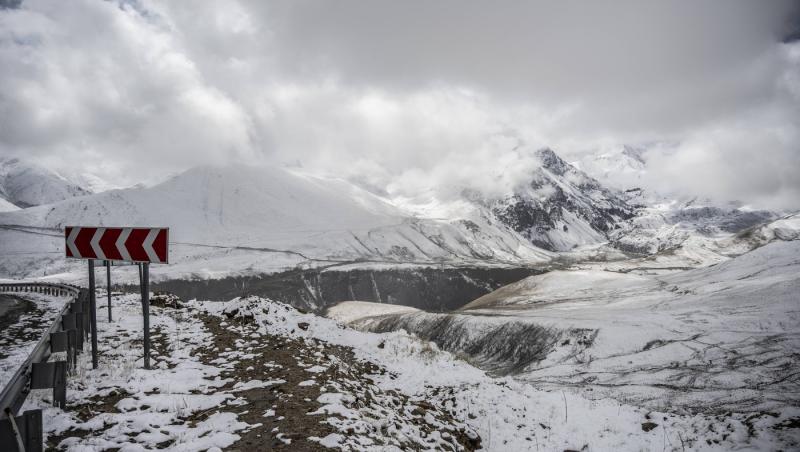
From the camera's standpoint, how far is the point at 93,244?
1112 centimetres

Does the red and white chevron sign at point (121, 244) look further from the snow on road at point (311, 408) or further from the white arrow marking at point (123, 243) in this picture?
the snow on road at point (311, 408)

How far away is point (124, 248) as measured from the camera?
1070 cm

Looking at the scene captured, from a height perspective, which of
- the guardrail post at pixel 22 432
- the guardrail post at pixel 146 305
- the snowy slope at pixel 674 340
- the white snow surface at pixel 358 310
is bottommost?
the white snow surface at pixel 358 310

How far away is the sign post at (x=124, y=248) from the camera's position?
10266 millimetres

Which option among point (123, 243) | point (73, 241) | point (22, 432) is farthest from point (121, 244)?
point (22, 432)

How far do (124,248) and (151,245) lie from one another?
1.06m

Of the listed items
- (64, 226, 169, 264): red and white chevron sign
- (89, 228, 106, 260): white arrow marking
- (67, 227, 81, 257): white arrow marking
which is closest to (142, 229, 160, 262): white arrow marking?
(64, 226, 169, 264): red and white chevron sign

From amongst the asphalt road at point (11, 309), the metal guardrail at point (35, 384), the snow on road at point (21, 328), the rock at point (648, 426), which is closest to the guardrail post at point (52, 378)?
the metal guardrail at point (35, 384)

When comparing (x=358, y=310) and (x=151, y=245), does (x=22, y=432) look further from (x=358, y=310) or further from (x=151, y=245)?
(x=358, y=310)

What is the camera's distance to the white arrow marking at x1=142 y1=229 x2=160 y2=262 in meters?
10.2

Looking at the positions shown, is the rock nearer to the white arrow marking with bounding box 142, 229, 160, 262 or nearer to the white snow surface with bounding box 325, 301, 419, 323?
the white arrow marking with bounding box 142, 229, 160, 262

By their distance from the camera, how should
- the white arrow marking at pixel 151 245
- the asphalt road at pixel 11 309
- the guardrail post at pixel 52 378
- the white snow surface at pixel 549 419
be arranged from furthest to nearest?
the asphalt road at pixel 11 309
the white snow surface at pixel 549 419
the white arrow marking at pixel 151 245
the guardrail post at pixel 52 378

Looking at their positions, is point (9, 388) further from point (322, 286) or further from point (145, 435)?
point (322, 286)

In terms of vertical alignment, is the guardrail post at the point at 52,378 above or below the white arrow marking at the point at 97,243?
below
